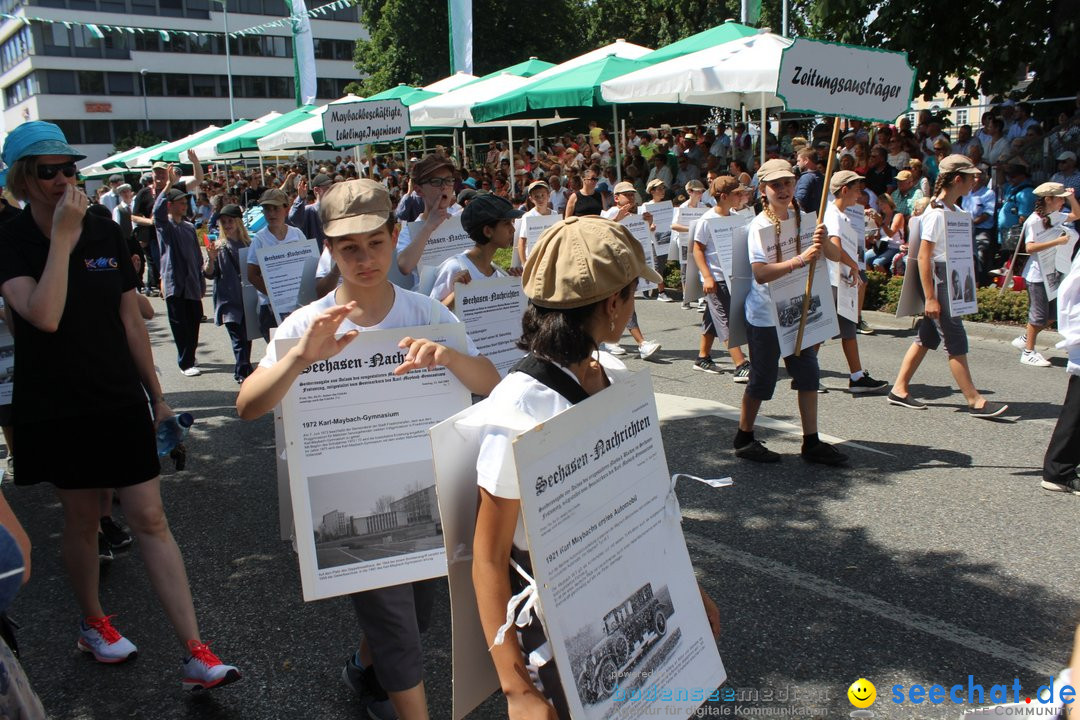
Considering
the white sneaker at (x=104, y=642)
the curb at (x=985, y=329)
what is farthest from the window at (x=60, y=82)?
the white sneaker at (x=104, y=642)

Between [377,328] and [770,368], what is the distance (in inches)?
139

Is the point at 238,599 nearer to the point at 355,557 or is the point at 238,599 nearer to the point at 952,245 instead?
the point at 355,557

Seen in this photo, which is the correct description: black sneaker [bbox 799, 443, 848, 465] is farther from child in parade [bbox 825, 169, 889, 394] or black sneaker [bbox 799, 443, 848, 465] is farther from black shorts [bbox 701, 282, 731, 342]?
black shorts [bbox 701, 282, 731, 342]

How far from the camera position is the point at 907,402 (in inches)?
285

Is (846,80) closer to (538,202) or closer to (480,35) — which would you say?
(538,202)

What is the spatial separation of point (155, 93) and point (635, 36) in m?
41.0

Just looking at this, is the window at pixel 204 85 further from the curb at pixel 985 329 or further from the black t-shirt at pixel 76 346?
the black t-shirt at pixel 76 346

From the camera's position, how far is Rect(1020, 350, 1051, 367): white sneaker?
8594 mm

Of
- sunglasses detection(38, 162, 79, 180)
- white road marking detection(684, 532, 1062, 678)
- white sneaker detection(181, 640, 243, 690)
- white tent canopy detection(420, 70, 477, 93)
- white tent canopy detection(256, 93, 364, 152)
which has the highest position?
white tent canopy detection(420, 70, 477, 93)

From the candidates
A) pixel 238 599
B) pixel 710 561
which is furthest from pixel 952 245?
pixel 238 599

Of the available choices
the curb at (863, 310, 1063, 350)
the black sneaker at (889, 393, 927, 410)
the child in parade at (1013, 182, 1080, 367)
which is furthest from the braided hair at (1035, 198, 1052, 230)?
A: the black sneaker at (889, 393, 927, 410)

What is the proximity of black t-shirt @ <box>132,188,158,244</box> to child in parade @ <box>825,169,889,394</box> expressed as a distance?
450 inches

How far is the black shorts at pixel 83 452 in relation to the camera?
3297mm

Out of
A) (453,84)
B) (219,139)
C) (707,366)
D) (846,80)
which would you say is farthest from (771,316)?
(219,139)
